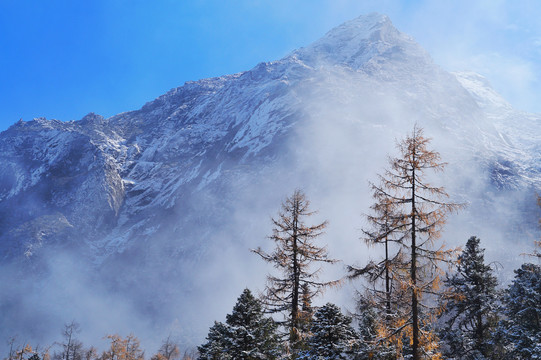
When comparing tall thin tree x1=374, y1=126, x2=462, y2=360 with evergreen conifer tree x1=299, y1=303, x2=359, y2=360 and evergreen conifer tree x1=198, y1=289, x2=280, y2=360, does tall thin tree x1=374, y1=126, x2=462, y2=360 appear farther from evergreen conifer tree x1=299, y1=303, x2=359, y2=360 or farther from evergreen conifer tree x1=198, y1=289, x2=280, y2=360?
evergreen conifer tree x1=198, y1=289, x2=280, y2=360

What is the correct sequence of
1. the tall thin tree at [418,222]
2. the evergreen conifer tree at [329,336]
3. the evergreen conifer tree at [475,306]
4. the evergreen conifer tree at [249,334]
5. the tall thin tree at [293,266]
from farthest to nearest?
1. the evergreen conifer tree at [475,306]
2. the evergreen conifer tree at [249,334]
3. the tall thin tree at [293,266]
4. the evergreen conifer tree at [329,336]
5. the tall thin tree at [418,222]

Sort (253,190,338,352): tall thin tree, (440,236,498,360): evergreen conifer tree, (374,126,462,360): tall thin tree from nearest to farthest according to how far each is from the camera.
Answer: (374,126,462,360): tall thin tree < (253,190,338,352): tall thin tree < (440,236,498,360): evergreen conifer tree

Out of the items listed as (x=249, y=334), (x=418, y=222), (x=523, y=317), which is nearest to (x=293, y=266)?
(x=249, y=334)

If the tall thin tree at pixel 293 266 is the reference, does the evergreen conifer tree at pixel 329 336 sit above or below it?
below

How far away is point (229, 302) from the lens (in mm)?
175500

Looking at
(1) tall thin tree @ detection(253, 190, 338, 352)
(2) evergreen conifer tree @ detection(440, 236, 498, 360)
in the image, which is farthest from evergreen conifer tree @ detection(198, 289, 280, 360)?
(2) evergreen conifer tree @ detection(440, 236, 498, 360)

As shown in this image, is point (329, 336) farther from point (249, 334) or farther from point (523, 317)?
point (523, 317)

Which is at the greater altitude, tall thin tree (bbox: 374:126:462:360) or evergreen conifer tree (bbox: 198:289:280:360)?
tall thin tree (bbox: 374:126:462:360)

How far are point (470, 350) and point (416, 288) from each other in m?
15.3

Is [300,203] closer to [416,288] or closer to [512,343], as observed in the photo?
[416,288]

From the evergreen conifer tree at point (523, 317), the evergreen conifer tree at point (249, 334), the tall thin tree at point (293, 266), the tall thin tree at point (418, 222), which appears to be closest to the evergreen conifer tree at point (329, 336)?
the tall thin tree at point (293, 266)

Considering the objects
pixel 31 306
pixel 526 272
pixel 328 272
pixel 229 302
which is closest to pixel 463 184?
pixel 328 272

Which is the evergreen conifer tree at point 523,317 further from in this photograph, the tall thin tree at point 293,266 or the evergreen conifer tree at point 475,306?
the tall thin tree at point 293,266

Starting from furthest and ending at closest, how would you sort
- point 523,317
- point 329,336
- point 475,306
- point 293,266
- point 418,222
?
point 475,306
point 523,317
point 293,266
point 329,336
point 418,222
